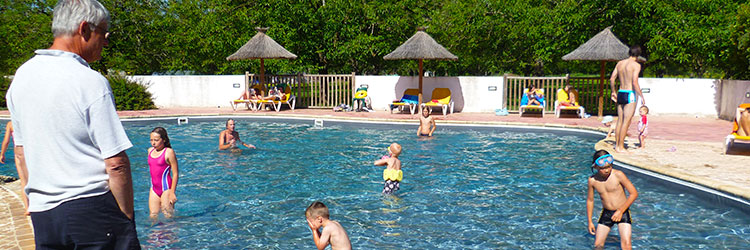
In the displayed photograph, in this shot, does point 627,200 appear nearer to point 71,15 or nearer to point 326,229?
point 326,229

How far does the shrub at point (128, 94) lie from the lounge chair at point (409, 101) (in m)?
9.36

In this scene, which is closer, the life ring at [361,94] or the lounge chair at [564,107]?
the lounge chair at [564,107]

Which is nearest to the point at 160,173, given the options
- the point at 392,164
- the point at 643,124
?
the point at 392,164

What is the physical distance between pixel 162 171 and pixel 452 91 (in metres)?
14.2

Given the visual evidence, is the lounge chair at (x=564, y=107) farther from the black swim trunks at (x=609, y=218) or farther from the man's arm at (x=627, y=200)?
the man's arm at (x=627, y=200)

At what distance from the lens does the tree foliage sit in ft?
59.7

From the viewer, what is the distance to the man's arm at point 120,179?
2.13 m

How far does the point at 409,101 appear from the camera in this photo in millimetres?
18719

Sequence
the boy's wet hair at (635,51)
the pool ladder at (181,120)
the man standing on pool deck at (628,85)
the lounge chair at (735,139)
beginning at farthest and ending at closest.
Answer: the pool ladder at (181,120), the lounge chair at (735,139), the man standing on pool deck at (628,85), the boy's wet hair at (635,51)

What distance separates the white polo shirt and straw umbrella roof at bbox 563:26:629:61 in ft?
52.5

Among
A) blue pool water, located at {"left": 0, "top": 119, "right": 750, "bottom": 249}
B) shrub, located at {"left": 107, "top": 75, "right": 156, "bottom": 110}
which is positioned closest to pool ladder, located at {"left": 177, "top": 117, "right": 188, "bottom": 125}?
shrub, located at {"left": 107, "top": 75, "right": 156, "bottom": 110}

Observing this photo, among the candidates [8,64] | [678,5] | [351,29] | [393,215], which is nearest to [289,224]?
[393,215]

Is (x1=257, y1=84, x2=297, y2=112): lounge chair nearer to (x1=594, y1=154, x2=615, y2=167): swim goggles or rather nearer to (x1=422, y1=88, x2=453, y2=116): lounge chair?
(x1=422, y1=88, x2=453, y2=116): lounge chair

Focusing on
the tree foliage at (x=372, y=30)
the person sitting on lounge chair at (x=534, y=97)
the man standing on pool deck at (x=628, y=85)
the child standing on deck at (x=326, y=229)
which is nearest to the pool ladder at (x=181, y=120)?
the tree foliage at (x=372, y=30)
